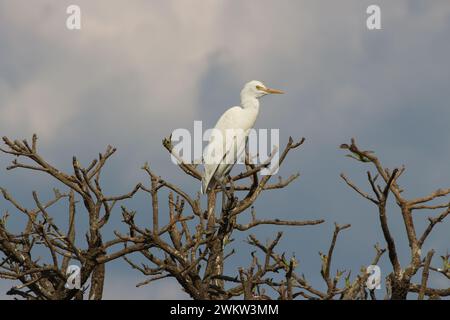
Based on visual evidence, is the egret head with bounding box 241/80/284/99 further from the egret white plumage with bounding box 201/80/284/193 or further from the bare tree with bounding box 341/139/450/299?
the bare tree with bounding box 341/139/450/299

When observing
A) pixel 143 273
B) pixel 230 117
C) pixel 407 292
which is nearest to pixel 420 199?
pixel 407 292

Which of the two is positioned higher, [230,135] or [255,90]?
[255,90]

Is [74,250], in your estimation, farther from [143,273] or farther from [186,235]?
[186,235]

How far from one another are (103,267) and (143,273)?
1.07 m

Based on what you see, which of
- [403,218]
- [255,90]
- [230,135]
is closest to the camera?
[403,218]

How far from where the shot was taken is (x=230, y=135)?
61.7 ft

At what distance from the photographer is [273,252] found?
14.4 m

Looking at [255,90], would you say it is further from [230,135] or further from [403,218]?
[403,218]

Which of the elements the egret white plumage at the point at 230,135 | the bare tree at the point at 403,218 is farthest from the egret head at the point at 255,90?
the bare tree at the point at 403,218

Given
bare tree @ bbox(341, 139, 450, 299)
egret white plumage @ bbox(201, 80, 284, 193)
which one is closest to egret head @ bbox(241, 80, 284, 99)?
egret white plumage @ bbox(201, 80, 284, 193)

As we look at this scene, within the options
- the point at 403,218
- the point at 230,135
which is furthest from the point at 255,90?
the point at 403,218

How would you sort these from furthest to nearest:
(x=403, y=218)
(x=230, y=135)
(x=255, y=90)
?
(x=255, y=90), (x=230, y=135), (x=403, y=218)

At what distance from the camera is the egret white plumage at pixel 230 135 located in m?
17.2

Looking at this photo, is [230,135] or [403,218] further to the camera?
[230,135]
